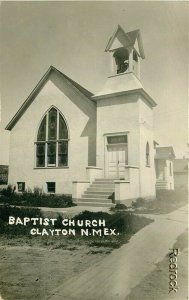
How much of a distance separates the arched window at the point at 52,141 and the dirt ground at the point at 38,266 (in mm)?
7266

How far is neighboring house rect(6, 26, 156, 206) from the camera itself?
9729 millimetres

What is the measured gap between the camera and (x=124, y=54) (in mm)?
10789

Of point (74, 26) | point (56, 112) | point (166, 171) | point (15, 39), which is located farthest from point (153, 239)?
point (166, 171)

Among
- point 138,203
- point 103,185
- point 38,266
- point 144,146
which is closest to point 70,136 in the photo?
point 144,146

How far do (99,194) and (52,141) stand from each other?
413 cm

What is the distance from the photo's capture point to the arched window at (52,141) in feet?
38.9

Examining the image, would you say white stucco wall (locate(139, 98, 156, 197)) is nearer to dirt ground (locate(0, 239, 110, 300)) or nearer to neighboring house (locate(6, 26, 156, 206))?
neighboring house (locate(6, 26, 156, 206))

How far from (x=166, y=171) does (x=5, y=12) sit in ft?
44.8

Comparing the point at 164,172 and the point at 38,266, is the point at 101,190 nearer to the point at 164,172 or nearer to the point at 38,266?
Answer: the point at 38,266

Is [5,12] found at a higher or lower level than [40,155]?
higher

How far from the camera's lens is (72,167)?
1148cm

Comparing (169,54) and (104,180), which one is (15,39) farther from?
(104,180)

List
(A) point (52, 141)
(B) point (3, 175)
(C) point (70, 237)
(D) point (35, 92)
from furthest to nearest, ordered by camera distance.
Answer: (B) point (3, 175)
(D) point (35, 92)
(A) point (52, 141)
(C) point (70, 237)

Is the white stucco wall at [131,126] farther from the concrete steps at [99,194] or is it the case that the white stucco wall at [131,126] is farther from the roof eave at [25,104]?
the roof eave at [25,104]
